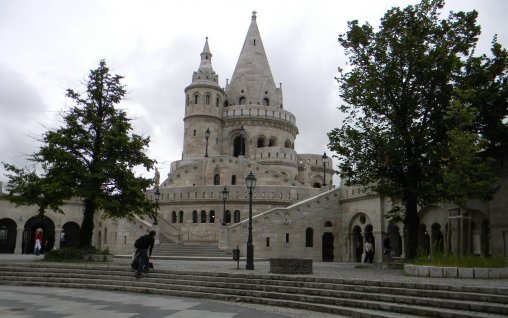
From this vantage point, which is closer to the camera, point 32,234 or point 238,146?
point 32,234

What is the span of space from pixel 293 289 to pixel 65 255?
38.3ft

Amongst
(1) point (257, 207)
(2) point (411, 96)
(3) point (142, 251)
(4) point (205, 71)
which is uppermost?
(4) point (205, 71)

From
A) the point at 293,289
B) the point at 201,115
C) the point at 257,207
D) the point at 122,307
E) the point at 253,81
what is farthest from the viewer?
the point at 253,81

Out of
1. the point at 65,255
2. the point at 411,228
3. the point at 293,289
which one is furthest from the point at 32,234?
the point at 293,289

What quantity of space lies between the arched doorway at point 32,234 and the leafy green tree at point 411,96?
934 inches

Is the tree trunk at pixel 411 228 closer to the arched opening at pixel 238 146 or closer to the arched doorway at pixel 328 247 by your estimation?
the arched doorway at pixel 328 247

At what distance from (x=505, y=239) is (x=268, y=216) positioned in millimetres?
14575

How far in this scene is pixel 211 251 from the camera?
1142 inches

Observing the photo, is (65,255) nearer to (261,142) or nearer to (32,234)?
(32,234)

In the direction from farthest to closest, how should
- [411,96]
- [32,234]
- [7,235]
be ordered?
1. [32,234]
2. [7,235]
3. [411,96]

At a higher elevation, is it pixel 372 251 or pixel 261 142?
pixel 261 142

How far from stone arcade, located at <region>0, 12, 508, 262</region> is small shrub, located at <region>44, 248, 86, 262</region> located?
1098cm

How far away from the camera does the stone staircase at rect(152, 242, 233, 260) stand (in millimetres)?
27320

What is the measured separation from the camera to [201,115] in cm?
5106
